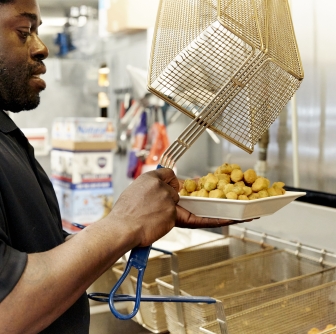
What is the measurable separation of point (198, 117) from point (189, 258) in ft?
2.23

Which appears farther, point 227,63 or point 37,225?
point 227,63

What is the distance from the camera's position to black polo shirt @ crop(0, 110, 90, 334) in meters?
0.86

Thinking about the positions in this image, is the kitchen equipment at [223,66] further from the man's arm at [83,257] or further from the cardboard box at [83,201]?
the cardboard box at [83,201]

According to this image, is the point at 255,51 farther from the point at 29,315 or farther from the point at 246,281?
the point at 246,281

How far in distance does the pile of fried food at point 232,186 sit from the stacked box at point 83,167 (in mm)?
1678

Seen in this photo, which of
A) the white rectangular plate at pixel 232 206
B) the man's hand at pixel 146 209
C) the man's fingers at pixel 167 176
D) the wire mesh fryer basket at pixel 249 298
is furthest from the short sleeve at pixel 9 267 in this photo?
the wire mesh fryer basket at pixel 249 298

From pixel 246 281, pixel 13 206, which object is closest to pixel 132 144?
pixel 246 281

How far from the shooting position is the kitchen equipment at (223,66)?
102 centimetres

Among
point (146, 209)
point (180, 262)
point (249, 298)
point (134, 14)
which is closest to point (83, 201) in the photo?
point (134, 14)

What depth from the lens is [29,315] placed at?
2.40 ft

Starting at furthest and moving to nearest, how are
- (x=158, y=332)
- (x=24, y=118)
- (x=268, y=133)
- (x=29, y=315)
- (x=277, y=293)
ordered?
1. (x=24, y=118)
2. (x=268, y=133)
3. (x=158, y=332)
4. (x=277, y=293)
5. (x=29, y=315)

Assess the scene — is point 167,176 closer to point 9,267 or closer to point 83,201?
→ point 9,267

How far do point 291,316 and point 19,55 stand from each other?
2.68ft

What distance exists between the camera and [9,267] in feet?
2.38
